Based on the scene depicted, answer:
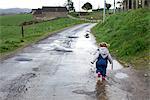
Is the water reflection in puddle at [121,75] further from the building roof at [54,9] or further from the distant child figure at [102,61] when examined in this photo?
the building roof at [54,9]

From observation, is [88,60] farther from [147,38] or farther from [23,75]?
[23,75]

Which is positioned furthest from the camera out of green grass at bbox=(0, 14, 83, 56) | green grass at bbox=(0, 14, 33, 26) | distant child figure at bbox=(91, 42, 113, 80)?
green grass at bbox=(0, 14, 33, 26)

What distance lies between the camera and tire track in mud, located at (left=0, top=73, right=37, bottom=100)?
9.84 meters

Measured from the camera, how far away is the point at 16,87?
35.9 feet

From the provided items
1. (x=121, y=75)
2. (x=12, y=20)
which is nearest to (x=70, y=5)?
(x=12, y=20)

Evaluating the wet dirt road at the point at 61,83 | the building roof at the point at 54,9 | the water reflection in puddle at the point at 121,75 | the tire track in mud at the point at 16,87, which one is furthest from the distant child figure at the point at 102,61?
the building roof at the point at 54,9

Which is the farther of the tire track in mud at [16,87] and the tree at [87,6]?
the tree at [87,6]

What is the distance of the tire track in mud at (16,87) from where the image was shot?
9836mm

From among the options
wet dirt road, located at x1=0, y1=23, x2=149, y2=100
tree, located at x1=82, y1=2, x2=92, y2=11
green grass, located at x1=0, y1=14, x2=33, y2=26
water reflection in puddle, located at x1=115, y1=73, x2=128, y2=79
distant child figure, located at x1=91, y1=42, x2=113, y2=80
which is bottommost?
green grass, located at x1=0, y1=14, x2=33, y2=26

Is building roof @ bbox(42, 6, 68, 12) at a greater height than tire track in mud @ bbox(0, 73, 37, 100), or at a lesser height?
greater

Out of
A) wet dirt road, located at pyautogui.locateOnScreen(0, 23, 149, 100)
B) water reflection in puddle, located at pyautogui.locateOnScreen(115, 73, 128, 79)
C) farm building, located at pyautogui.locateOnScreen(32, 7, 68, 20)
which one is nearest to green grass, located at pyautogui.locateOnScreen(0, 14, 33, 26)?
farm building, located at pyautogui.locateOnScreen(32, 7, 68, 20)

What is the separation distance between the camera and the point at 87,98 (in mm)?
9641

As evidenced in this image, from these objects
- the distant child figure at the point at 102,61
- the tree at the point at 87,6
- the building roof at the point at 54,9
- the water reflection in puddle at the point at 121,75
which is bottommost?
the water reflection in puddle at the point at 121,75

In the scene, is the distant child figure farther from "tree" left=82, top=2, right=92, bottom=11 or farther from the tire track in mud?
"tree" left=82, top=2, right=92, bottom=11
